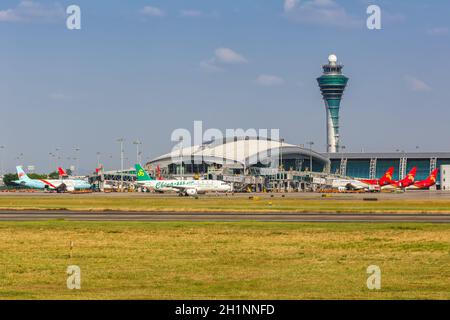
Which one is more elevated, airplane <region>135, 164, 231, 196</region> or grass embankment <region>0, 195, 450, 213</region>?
airplane <region>135, 164, 231, 196</region>

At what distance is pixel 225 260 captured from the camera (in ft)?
120

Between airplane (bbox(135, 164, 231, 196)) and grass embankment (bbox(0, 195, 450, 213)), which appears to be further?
airplane (bbox(135, 164, 231, 196))

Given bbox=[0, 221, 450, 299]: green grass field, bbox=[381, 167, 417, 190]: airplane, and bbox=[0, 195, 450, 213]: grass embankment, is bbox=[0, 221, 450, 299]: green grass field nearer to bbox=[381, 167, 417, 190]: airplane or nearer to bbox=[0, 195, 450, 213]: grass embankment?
bbox=[0, 195, 450, 213]: grass embankment

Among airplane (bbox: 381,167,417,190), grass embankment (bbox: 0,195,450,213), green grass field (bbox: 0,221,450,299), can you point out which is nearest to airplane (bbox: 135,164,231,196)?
grass embankment (bbox: 0,195,450,213)

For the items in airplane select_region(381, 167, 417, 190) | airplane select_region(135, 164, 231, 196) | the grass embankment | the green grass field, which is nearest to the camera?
the green grass field

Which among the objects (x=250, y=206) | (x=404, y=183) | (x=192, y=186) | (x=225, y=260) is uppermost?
(x=404, y=183)

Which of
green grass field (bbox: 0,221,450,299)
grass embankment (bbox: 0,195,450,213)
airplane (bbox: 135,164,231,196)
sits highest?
airplane (bbox: 135,164,231,196)

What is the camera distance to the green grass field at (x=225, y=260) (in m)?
27.7

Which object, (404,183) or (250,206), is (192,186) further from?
(404,183)

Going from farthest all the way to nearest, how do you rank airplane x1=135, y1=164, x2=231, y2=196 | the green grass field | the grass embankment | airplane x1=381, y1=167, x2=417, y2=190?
airplane x1=381, y1=167, x2=417, y2=190
airplane x1=135, y1=164, x2=231, y2=196
the grass embankment
the green grass field

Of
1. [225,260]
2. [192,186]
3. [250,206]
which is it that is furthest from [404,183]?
[225,260]

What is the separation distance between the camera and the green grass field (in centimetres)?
2769

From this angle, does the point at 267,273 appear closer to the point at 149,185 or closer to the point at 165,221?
the point at 165,221
